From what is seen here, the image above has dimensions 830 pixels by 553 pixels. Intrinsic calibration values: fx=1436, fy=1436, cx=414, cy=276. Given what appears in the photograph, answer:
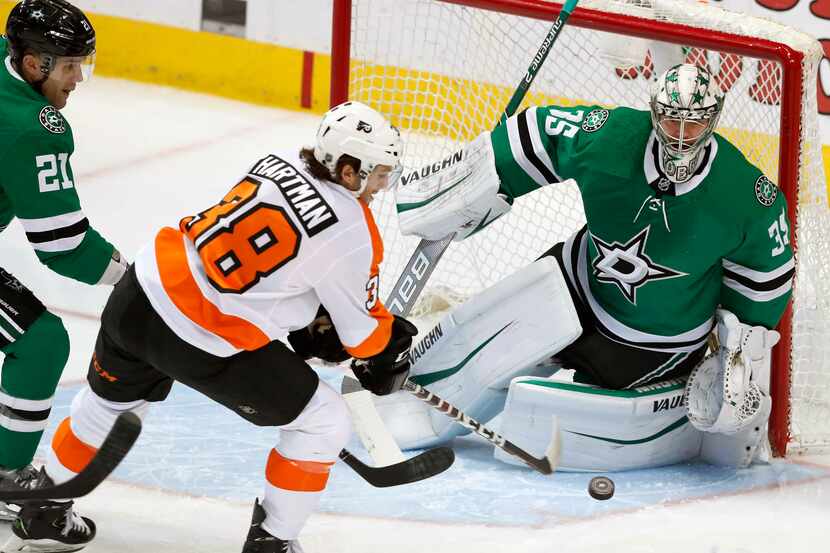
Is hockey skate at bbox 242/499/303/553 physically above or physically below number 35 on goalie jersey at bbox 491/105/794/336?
below

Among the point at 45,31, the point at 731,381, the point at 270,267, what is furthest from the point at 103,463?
the point at 731,381

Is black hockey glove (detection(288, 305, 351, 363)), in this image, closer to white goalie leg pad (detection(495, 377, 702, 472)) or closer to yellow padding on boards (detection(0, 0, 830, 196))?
white goalie leg pad (detection(495, 377, 702, 472))

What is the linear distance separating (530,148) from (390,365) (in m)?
0.89

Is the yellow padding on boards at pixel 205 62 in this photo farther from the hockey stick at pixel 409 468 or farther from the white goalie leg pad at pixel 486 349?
the hockey stick at pixel 409 468

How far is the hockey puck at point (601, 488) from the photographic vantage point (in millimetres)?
3291

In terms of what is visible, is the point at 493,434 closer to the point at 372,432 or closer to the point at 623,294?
the point at 372,432

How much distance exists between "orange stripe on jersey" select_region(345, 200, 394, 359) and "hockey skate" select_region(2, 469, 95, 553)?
70cm

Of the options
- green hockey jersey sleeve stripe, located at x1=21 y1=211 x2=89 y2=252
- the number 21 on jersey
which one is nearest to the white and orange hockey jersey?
the number 21 on jersey

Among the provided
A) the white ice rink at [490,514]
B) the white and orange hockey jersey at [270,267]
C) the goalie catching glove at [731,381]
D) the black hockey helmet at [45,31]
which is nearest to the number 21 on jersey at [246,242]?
the white and orange hockey jersey at [270,267]

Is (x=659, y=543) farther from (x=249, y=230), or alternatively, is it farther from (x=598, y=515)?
(x=249, y=230)

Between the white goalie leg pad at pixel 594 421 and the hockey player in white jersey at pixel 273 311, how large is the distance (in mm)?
707

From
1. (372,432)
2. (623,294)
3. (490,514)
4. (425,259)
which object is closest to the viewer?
(372,432)

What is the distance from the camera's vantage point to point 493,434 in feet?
10.2

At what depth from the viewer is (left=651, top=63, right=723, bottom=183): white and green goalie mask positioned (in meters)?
3.07
